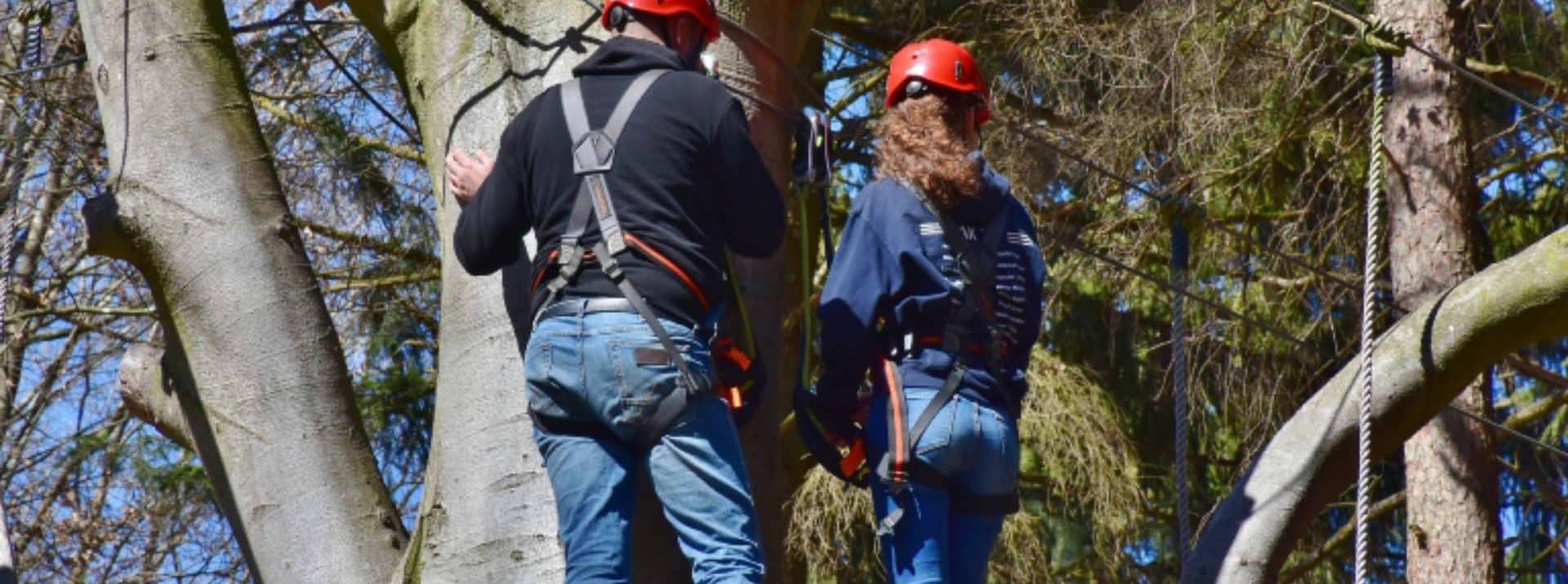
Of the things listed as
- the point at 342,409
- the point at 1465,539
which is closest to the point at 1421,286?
the point at 1465,539

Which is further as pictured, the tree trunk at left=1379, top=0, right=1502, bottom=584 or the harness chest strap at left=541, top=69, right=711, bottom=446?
the tree trunk at left=1379, top=0, right=1502, bottom=584

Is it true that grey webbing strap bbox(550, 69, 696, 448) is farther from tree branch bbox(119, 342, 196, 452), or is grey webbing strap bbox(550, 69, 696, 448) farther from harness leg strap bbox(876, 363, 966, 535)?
tree branch bbox(119, 342, 196, 452)

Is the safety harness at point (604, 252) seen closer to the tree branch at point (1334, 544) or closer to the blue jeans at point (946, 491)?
the blue jeans at point (946, 491)

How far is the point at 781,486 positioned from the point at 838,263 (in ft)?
1.57

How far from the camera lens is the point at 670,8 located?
361cm

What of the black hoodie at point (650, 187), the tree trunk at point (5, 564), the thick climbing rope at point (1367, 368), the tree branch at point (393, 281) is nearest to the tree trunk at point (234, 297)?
the tree trunk at point (5, 564)

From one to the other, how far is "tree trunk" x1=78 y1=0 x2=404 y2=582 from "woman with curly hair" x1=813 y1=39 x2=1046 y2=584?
3.28ft

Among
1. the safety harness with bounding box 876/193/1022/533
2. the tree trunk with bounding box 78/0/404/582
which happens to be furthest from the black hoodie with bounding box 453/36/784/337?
the tree trunk with bounding box 78/0/404/582

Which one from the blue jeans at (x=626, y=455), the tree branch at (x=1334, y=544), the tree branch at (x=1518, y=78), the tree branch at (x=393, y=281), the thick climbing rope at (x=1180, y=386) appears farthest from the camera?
the tree branch at (x=393, y=281)

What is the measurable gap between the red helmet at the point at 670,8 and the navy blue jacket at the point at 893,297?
1.63 ft

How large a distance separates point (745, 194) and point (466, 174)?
2.07 feet

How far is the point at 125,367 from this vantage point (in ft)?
14.6

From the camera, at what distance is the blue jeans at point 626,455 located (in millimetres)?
3309

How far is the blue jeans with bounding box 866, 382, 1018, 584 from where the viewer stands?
3752 millimetres
